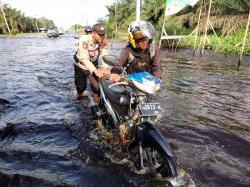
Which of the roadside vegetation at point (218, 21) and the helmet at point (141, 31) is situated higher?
the helmet at point (141, 31)

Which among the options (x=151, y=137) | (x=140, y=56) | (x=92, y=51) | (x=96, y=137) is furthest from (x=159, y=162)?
(x=92, y=51)

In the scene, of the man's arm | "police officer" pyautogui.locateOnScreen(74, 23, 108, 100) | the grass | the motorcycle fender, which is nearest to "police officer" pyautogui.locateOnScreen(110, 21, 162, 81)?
the man's arm

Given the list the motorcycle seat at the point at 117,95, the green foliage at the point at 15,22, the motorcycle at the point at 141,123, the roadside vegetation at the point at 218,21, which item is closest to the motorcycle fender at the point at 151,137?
the motorcycle at the point at 141,123

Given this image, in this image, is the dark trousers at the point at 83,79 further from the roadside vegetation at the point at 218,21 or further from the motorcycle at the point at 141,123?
the roadside vegetation at the point at 218,21

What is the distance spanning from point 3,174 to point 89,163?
1.27 metres

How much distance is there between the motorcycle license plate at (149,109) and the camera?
392 cm

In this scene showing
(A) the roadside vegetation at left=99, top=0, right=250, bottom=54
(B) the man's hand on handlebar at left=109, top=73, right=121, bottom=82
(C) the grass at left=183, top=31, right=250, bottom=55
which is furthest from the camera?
(A) the roadside vegetation at left=99, top=0, right=250, bottom=54

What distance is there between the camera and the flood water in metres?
4.54

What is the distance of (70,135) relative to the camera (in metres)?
6.17

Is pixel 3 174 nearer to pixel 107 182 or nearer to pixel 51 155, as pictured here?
pixel 51 155

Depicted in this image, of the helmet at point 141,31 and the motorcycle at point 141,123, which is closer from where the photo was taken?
the motorcycle at point 141,123

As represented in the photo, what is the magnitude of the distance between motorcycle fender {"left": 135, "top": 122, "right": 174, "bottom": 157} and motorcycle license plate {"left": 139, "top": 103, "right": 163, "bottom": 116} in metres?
0.22

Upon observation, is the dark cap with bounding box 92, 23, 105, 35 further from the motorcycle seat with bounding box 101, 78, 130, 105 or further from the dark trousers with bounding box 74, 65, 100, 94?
the motorcycle seat with bounding box 101, 78, 130, 105

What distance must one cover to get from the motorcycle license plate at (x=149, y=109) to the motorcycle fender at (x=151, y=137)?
22 centimetres
